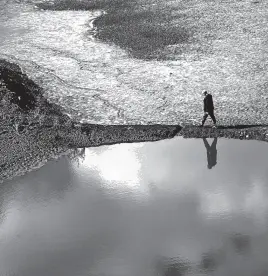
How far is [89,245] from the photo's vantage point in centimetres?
1180

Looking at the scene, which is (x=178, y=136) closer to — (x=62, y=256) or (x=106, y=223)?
(x=106, y=223)

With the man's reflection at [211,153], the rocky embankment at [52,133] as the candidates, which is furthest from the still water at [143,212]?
the rocky embankment at [52,133]

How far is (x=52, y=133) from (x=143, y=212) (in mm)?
5201

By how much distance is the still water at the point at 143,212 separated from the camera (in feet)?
36.7

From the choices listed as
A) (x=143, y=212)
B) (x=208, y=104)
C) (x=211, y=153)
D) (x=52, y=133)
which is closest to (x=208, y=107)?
(x=208, y=104)

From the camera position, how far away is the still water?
36.7 feet

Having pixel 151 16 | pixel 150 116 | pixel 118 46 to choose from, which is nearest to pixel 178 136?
pixel 150 116

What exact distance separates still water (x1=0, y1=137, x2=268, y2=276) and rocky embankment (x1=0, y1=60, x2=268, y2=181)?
1.18 ft

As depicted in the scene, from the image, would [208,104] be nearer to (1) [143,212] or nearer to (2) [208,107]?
(2) [208,107]

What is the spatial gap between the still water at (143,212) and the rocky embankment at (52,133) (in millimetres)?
361

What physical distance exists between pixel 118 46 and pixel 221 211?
533 inches

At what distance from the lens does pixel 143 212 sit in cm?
1277

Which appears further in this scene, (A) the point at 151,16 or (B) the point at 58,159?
(A) the point at 151,16

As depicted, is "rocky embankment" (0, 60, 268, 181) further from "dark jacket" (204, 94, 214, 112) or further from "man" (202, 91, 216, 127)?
"dark jacket" (204, 94, 214, 112)
